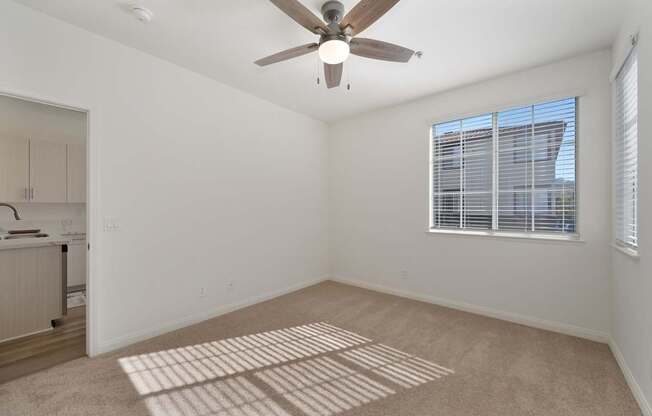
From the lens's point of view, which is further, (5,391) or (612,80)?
(612,80)

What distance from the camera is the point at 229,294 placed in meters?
3.49

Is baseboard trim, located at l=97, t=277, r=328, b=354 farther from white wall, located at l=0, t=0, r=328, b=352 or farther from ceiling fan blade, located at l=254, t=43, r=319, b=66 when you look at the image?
ceiling fan blade, located at l=254, t=43, r=319, b=66

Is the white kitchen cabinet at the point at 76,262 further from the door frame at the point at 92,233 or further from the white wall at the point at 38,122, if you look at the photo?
the door frame at the point at 92,233

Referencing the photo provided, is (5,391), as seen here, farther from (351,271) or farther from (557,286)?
(557,286)

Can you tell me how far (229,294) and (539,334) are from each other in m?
3.49

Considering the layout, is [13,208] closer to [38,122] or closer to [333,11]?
[38,122]

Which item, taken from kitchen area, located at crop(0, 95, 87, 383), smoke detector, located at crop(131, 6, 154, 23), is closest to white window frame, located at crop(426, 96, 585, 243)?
smoke detector, located at crop(131, 6, 154, 23)

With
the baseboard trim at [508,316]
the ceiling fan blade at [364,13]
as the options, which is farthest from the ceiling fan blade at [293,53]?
the baseboard trim at [508,316]

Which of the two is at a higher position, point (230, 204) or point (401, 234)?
point (230, 204)

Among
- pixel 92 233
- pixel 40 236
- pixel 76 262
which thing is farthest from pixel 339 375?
pixel 76 262

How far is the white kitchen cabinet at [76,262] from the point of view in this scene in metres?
4.31

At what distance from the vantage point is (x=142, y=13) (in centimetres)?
213

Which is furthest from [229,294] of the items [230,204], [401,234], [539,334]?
[539,334]

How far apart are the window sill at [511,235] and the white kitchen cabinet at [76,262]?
5.37 metres
